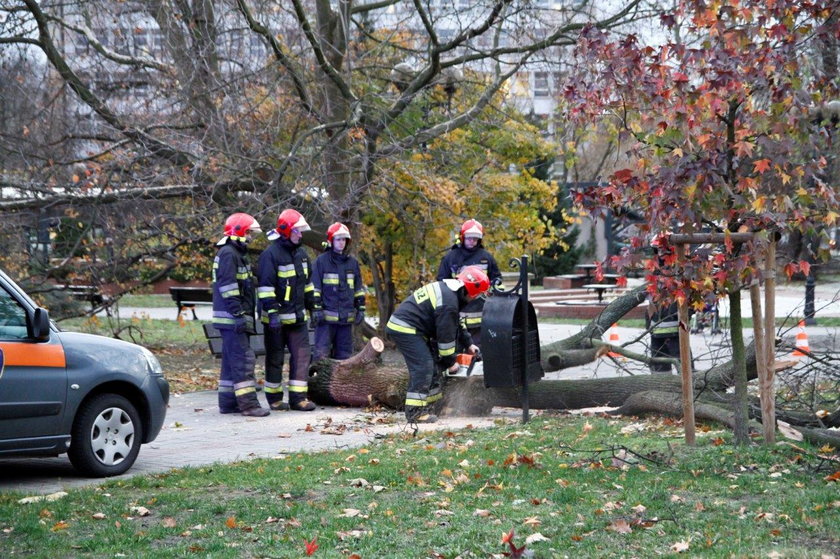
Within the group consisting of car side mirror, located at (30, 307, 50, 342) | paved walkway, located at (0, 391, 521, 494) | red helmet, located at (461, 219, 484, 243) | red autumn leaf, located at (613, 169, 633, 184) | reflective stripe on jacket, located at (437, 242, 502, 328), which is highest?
red autumn leaf, located at (613, 169, 633, 184)

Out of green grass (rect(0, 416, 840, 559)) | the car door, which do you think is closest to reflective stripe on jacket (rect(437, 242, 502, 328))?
green grass (rect(0, 416, 840, 559))

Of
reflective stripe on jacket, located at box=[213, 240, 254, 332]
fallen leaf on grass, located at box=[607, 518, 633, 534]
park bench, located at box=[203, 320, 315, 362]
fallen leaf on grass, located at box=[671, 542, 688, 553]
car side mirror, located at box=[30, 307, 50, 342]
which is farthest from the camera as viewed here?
park bench, located at box=[203, 320, 315, 362]

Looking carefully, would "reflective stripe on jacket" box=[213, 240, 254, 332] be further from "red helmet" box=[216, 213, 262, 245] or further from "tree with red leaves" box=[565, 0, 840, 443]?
"tree with red leaves" box=[565, 0, 840, 443]

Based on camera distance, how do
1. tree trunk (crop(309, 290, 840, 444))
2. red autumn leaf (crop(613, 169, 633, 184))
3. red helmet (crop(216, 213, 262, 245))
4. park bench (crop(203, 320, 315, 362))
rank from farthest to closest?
park bench (crop(203, 320, 315, 362)) < red helmet (crop(216, 213, 262, 245)) < tree trunk (crop(309, 290, 840, 444)) < red autumn leaf (crop(613, 169, 633, 184))

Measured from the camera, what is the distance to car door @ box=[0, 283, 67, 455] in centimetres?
748

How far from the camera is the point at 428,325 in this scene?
10562 mm

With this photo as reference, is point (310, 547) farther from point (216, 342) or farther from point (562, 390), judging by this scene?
point (216, 342)

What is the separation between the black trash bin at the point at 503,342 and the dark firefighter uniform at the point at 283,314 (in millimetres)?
2685

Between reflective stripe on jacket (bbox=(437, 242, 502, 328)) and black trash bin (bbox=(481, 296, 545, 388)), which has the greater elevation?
reflective stripe on jacket (bbox=(437, 242, 502, 328))

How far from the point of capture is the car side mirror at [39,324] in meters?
7.58

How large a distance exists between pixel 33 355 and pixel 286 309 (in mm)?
4626

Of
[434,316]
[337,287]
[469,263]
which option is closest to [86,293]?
[337,287]

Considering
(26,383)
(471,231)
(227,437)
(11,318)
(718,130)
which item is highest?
(718,130)

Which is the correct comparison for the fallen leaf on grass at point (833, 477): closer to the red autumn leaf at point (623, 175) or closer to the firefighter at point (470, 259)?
the red autumn leaf at point (623, 175)
